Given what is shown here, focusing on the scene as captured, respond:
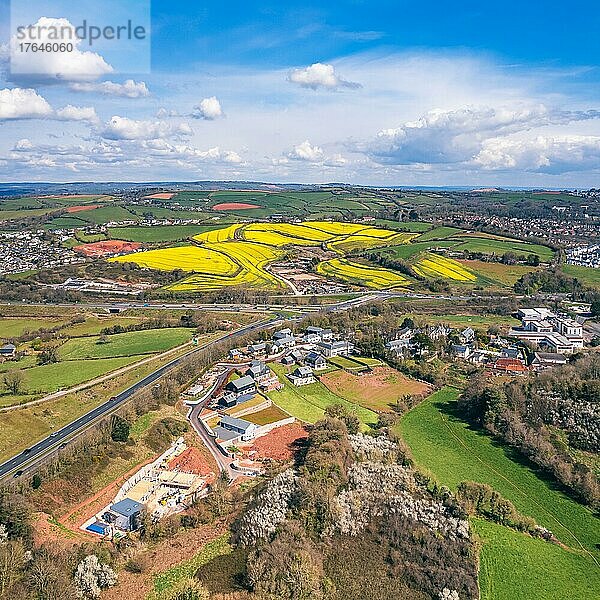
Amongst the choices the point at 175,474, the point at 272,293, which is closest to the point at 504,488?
the point at 175,474

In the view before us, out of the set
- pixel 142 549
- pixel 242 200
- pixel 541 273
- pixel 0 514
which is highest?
pixel 242 200

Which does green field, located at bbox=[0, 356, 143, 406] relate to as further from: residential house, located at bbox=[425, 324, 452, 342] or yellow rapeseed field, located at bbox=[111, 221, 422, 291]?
yellow rapeseed field, located at bbox=[111, 221, 422, 291]

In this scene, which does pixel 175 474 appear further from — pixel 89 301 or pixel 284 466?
pixel 89 301

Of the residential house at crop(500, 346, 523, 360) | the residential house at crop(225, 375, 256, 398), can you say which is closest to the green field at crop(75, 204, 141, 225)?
the residential house at crop(225, 375, 256, 398)

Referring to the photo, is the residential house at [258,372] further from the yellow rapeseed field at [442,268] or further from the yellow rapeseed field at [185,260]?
the yellow rapeseed field at [442,268]

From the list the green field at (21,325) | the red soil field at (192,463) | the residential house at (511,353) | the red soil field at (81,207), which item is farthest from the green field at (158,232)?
the red soil field at (192,463)
